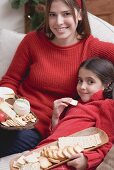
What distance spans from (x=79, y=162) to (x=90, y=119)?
0.85 ft

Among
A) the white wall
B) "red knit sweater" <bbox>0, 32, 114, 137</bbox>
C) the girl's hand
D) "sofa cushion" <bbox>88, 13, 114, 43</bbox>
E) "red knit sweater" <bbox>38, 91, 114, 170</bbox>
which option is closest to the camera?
the girl's hand

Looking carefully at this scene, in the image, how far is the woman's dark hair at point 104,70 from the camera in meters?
1.69

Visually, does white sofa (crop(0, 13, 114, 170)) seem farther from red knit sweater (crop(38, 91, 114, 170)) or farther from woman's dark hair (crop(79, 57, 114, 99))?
red knit sweater (crop(38, 91, 114, 170))

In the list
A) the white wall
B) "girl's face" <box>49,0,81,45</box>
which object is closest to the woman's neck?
"girl's face" <box>49,0,81,45</box>

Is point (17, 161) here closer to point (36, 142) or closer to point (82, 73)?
point (36, 142)

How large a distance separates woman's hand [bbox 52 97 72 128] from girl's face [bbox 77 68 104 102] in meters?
0.07

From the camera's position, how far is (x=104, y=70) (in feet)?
5.61

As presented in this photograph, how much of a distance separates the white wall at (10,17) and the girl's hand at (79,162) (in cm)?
191

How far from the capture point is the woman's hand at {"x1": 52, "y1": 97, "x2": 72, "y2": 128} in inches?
65.6

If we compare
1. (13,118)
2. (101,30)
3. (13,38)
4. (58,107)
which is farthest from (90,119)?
(13,38)

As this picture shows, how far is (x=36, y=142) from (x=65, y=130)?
256 mm

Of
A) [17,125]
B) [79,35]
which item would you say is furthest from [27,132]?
[79,35]

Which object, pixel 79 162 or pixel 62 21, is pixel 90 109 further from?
pixel 62 21

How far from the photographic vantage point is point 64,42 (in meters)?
1.82
